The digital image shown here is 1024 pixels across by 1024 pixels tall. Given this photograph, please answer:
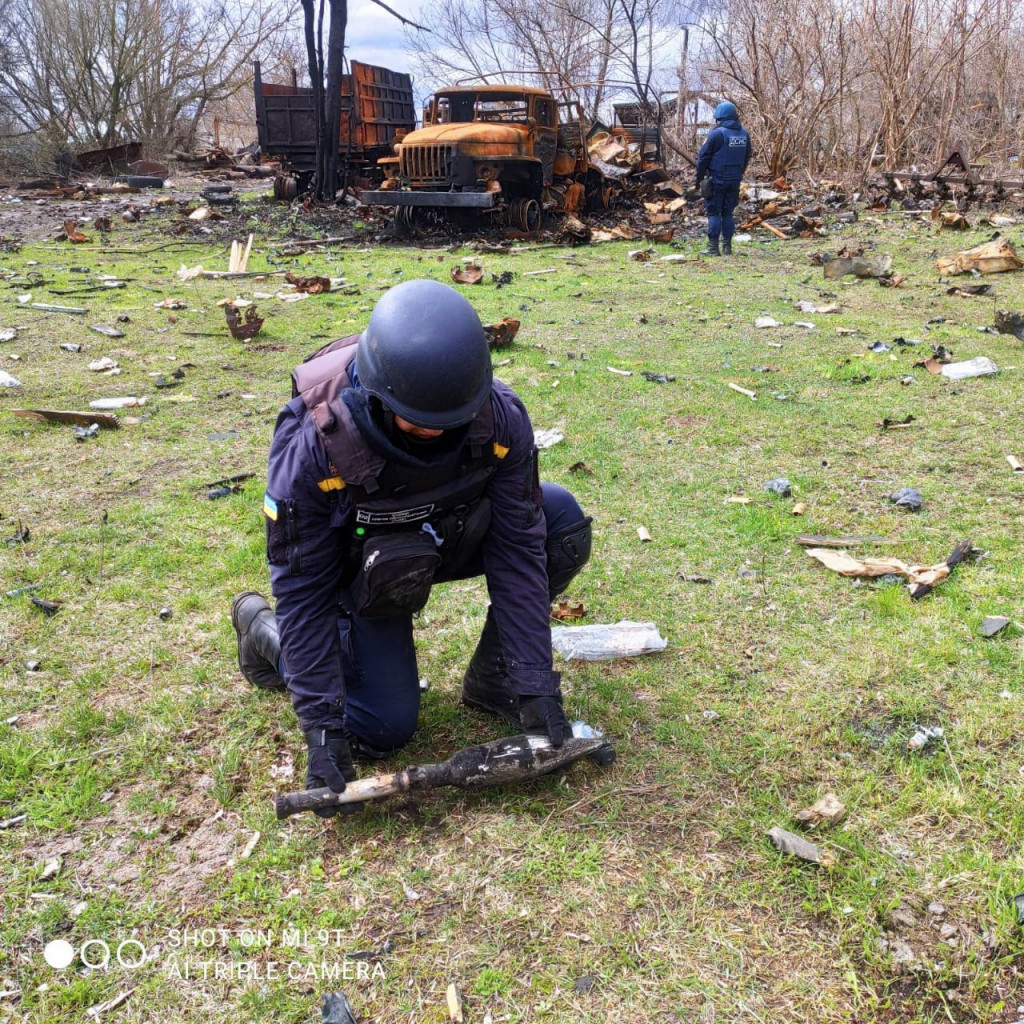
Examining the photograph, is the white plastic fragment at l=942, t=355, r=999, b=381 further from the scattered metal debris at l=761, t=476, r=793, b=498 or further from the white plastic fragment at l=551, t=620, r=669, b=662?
the white plastic fragment at l=551, t=620, r=669, b=662

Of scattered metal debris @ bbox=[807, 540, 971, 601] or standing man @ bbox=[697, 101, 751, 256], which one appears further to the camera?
standing man @ bbox=[697, 101, 751, 256]

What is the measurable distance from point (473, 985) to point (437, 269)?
9315 millimetres

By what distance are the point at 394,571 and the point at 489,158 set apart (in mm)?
10907

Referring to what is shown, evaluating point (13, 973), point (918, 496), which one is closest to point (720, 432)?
point (918, 496)

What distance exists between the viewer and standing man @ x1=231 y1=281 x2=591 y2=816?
2.01m

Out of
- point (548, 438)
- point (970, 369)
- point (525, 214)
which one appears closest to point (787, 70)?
point (525, 214)

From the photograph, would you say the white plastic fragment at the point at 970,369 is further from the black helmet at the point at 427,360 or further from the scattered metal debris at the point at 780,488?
the black helmet at the point at 427,360

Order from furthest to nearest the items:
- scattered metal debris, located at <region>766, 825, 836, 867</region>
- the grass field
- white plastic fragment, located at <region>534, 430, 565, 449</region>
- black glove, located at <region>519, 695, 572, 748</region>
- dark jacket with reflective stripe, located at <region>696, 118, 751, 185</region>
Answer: dark jacket with reflective stripe, located at <region>696, 118, 751, 185</region>
white plastic fragment, located at <region>534, 430, 565, 449</region>
black glove, located at <region>519, 695, 572, 748</region>
scattered metal debris, located at <region>766, 825, 836, 867</region>
the grass field

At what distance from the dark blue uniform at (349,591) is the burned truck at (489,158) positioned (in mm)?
9991

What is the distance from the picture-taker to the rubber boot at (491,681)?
266 cm

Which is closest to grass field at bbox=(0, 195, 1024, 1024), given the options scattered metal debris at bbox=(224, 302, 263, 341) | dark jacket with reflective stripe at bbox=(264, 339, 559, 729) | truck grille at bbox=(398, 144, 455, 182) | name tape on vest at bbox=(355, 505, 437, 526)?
dark jacket with reflective stripe at bbox=(264, 339, 559, 729)

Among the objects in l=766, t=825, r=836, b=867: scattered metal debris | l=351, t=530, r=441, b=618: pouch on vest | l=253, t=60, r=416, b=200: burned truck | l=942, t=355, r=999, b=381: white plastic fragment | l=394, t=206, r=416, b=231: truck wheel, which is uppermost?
l=253, t=60, r=416, b=200: burned truck

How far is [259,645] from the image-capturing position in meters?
2.73

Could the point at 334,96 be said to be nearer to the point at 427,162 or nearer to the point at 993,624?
the point at 427,162
